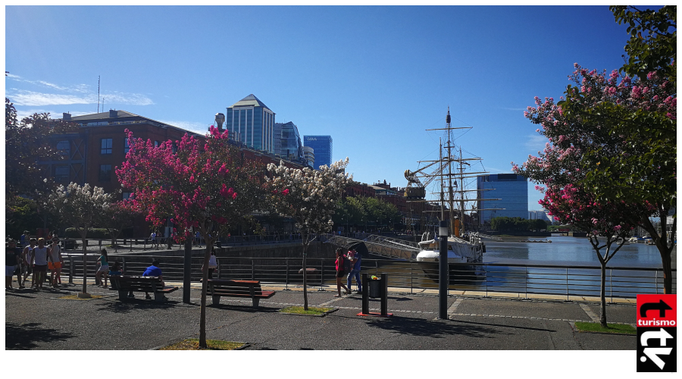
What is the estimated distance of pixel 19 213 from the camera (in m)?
36.5

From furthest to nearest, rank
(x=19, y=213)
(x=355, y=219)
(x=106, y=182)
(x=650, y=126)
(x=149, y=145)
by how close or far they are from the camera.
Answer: (x=355, y=219), (x=106, y=182), (x=19, y=213), (x=149, y=145), (x=650, y=126)

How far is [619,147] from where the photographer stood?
32.9ft

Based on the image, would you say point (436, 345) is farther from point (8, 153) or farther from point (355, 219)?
point (355, 219)

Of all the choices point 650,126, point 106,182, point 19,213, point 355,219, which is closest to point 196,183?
point 650,126

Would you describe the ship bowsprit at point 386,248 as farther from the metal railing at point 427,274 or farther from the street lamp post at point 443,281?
the street lamp post at point 443,281

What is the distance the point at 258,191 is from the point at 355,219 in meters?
79.5

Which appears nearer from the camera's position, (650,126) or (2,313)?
(650,126)

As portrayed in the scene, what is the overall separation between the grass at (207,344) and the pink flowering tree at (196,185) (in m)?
0.21

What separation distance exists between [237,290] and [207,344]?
4.48m

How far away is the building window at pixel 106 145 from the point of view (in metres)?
59.6

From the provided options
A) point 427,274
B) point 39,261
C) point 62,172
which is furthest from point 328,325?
point 62,172

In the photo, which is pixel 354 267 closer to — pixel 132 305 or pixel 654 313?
pixel 132 305

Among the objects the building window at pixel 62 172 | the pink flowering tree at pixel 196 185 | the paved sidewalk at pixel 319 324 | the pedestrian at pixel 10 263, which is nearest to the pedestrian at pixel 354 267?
the paved sidewalk at pixel 319 324

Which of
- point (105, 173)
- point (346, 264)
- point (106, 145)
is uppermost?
point (106, 145)
